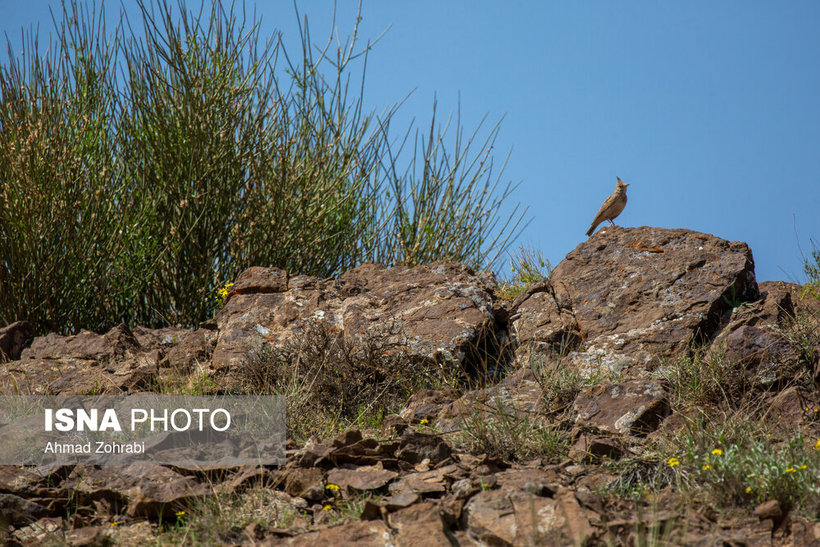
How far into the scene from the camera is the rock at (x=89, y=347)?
5.84 m

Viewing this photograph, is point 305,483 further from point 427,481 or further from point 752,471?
point 752,471

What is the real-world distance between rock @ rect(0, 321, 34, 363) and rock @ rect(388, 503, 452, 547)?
183 inches

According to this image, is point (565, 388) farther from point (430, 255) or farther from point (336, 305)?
point (430, 255)

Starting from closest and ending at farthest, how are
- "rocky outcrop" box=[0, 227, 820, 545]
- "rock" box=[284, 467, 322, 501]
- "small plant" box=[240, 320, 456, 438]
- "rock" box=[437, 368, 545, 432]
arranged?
"rocky outcrop" box=[0, 227, 820, 545], "rock" box=[284, 467, 322, 501], "rock" box=[437, 368, 545, 432], "small plant" box=[240, 320, 456, 438]

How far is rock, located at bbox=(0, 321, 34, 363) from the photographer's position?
621 cm

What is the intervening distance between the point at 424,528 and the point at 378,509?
0.27 m

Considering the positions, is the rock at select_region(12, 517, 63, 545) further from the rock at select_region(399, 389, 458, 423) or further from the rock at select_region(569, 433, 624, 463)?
the rock at select_region(569, 433, 624, 463)

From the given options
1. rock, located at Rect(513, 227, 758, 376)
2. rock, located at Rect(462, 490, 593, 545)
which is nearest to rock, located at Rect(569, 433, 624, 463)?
rock, located at Rect(462, 490, 593, 545)

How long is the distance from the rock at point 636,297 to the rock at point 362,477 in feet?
6.21

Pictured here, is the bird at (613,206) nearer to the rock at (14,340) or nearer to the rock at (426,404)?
the rock at (426,404)

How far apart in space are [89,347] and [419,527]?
13.7ft

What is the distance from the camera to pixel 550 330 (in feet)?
17.1

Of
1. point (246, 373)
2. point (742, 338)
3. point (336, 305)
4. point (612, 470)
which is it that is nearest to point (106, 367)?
point (246, 373)

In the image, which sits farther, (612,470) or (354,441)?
(354,441)
